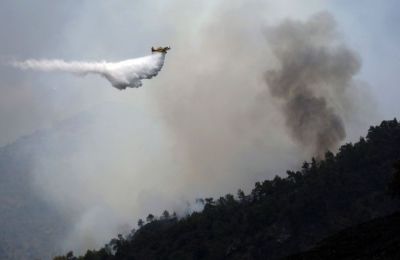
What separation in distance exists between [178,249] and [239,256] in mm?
23012

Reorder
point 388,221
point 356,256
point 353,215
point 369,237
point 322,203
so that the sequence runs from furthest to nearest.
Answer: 1. point 322,203
2. point 353,215
3. point 388,221
4. point 369,237
5. point 356,256

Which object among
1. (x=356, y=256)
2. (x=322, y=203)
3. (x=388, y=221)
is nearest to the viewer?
(x=356, y=256)

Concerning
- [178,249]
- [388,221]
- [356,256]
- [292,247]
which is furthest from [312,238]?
[356,256]

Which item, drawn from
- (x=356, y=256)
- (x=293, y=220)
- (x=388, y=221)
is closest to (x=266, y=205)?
(x=293, y=220)

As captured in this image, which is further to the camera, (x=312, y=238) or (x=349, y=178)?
(x=349, y=178)

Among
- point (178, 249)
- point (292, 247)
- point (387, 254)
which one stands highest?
point (178, 249)

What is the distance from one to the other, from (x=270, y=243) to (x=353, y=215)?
25.0 metres

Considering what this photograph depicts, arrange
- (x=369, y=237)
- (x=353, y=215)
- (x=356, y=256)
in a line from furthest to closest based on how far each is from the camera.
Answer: (x=353, y=215), (x=369, y=237), (x=356, y=256)

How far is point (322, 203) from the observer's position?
18988 centimetres

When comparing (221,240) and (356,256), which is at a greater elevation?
(221,240)

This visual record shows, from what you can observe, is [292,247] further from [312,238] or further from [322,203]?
[322,203]


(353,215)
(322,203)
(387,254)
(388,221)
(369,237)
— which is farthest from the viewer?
(322,203)

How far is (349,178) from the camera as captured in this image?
643ft

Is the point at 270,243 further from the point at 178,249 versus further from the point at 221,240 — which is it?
the point at 178,249
